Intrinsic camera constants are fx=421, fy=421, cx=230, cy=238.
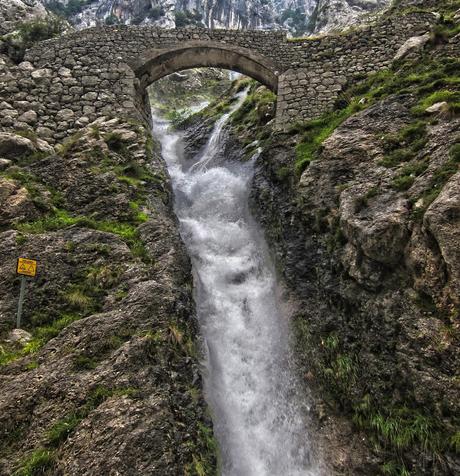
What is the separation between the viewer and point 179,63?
14.3 meters

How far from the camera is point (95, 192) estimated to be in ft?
33.6

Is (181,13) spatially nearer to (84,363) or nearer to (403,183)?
(403,183)

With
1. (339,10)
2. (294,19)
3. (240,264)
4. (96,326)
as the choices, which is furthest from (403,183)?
(294,19)

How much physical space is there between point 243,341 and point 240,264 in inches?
99.6

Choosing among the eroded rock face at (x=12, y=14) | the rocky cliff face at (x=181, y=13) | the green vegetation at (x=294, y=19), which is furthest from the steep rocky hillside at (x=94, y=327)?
the green vegetation at (x=294, y=19)

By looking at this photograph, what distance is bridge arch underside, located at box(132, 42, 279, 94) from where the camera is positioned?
13891mm

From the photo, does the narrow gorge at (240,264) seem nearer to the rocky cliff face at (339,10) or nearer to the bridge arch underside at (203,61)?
the bridge arch underside at (203,61)

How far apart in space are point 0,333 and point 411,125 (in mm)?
9114

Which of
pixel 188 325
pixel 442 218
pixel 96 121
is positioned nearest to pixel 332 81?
pixel 96 121

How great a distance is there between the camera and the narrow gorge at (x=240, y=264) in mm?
5848

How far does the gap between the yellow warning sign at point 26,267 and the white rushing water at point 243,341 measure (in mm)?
3629

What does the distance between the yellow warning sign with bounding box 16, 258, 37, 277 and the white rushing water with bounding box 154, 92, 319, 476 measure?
3629 millimetres

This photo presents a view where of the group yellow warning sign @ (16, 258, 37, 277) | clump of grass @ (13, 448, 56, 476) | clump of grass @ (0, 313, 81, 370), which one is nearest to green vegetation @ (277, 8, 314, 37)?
yellow warning sign @ (16, 258, 37, 277)

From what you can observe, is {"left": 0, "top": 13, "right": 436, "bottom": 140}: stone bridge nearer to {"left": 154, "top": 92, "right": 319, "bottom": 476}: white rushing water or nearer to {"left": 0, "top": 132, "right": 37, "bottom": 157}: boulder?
{"left": 0, "top": 132, "right": 37, "bottom": 157}: boulder
